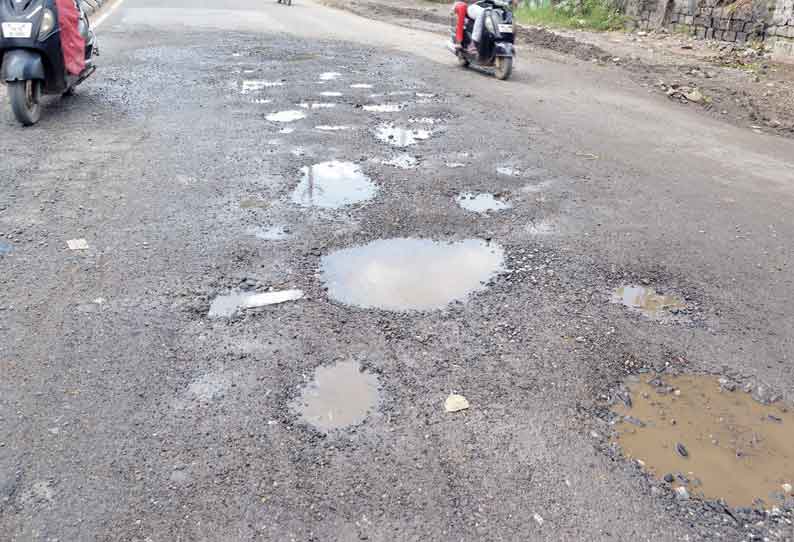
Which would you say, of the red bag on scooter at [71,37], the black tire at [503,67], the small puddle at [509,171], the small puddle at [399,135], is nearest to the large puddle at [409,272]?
the small puddle at [509,171]

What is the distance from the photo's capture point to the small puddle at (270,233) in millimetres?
4617

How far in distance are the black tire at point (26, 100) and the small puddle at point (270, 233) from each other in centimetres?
359

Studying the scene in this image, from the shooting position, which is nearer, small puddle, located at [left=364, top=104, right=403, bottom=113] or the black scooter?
the black scooter

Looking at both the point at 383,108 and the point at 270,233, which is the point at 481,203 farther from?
the point at 383,108

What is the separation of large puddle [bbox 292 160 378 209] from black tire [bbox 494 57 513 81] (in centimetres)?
546

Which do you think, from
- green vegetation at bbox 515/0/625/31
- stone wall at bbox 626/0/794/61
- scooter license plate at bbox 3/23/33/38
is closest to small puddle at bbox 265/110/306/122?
scooter license plate at bbox 3/23/33/38

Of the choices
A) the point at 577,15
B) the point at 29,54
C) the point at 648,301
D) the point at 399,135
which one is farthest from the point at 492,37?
the point at 577,15

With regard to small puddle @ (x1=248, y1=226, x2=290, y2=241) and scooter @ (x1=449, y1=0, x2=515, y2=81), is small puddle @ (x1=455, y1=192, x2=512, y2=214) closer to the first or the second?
small puddle @ (x1=248, y1=226, x2=290, y2=241)

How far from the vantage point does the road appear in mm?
2490

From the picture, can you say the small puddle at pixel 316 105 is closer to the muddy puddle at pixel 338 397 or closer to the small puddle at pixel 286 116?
the small puddle at pixel 286 116

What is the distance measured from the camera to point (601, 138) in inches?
299

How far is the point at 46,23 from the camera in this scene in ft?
22.7

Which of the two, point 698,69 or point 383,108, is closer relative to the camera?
point 383,108

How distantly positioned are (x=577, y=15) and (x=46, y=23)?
16304 mm
